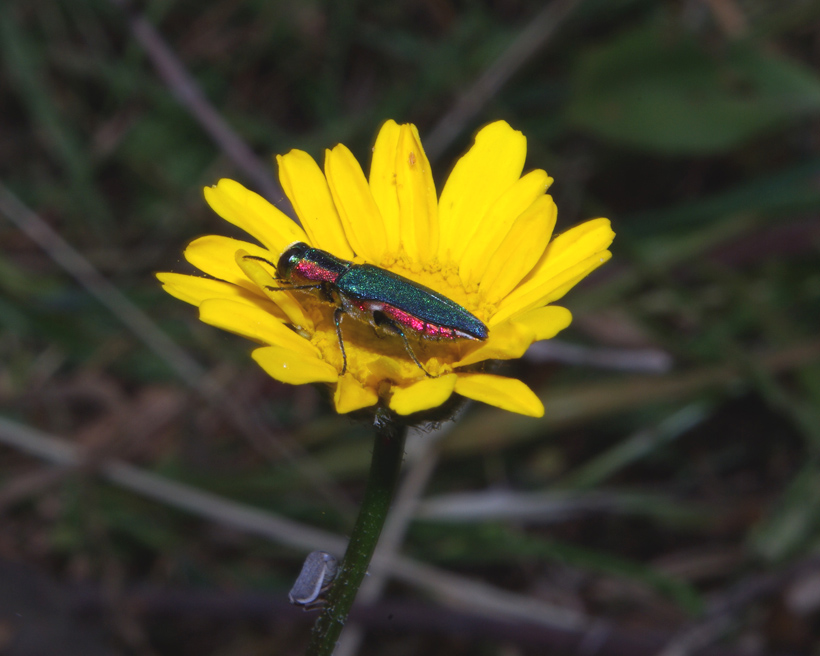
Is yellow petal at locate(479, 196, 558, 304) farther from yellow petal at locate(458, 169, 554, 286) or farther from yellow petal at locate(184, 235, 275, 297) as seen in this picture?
yellow petal at locate(184, 235, 275, 297)

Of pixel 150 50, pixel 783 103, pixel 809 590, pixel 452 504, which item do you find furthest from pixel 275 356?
pixel 783 103

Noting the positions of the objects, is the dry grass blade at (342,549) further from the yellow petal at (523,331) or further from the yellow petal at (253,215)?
the yellow petal at (523,331)

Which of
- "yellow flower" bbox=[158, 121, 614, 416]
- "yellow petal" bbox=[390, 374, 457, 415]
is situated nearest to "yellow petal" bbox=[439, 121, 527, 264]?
Result: "yellow flower" bbox=[158, 121, 614, 416]

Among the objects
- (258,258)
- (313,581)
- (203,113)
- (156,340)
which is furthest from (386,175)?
(156,340)

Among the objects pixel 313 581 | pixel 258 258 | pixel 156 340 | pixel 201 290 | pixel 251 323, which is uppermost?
pixel 156 340

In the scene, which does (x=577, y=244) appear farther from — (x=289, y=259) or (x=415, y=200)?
(x=289, y=259)

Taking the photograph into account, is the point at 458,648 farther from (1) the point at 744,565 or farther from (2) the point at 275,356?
(2) the point at 275,356
